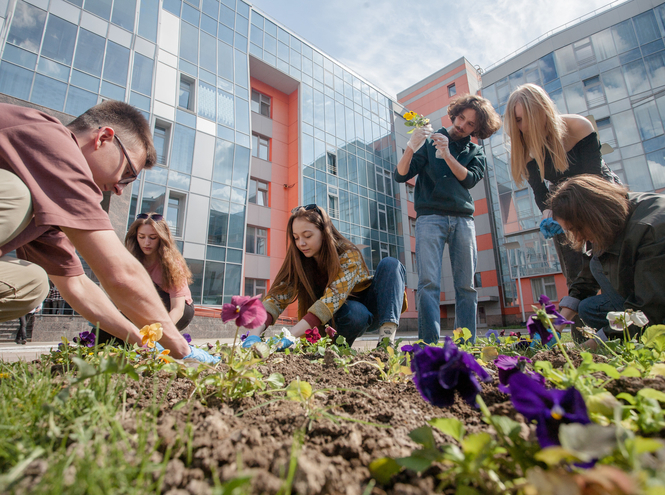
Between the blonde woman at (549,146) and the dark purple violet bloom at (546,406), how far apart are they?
2.63 meters

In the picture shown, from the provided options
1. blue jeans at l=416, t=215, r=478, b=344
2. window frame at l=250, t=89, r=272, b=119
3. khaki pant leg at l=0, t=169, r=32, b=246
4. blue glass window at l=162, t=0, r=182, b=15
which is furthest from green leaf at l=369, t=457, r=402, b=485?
window frame at l=250, t=89, r=272, b=119

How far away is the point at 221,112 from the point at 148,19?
398 centimetres

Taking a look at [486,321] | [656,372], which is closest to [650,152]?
[486,321]

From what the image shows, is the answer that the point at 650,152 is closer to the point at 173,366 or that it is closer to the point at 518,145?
the point at 518,145

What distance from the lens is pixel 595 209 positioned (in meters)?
2.04

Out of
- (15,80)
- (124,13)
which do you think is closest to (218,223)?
(15,80)

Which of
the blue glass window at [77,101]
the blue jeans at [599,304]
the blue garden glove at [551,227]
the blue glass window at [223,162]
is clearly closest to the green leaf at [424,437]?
the blue jeans at [599,304]

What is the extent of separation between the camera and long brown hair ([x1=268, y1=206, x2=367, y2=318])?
295cm

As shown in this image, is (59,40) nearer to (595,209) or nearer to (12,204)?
(12,204)

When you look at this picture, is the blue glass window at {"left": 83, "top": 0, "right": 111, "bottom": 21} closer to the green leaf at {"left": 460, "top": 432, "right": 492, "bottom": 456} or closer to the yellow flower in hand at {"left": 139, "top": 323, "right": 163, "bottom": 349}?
the yellow flower in hand at {"left": 139, "top": 323, "right": 163, "bottom": 349}

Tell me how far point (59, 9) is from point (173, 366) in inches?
612

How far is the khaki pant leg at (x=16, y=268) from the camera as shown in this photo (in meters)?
1.26

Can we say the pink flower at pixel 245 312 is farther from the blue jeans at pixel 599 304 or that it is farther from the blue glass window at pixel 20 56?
the blue glass window at pixel 20 56

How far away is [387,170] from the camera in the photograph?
22391mm
